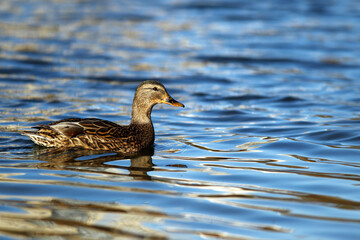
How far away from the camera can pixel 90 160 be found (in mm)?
8539

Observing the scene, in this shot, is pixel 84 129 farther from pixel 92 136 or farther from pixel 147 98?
pixel 147 98

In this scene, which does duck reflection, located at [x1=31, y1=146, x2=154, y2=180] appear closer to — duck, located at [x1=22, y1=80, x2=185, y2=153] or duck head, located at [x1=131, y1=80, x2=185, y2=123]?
duck, located at [x1=22, y1=80, x2=185, y2=153]

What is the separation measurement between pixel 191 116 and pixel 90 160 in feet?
13.7

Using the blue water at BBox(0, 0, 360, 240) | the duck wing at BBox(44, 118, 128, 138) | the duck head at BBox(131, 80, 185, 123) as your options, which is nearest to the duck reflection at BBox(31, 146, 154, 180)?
A: the blue water at BBox(0, 0, 360, 240)

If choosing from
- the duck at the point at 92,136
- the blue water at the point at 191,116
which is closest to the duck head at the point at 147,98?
the duck at the point at 92,136

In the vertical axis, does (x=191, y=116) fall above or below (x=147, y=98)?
below

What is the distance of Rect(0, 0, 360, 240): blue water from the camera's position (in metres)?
6.20

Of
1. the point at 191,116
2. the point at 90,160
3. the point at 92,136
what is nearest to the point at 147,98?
the point at 92,136

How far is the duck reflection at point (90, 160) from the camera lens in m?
8.04

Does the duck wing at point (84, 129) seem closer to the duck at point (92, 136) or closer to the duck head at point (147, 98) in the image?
the duck at point (92, 136)

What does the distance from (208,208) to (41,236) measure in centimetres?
175

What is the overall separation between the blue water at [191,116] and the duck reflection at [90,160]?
3 cm

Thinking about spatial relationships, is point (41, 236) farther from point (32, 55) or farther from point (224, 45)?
point (224, 45)

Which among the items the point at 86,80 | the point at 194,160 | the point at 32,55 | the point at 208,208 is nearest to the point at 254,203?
the point at 208,208
